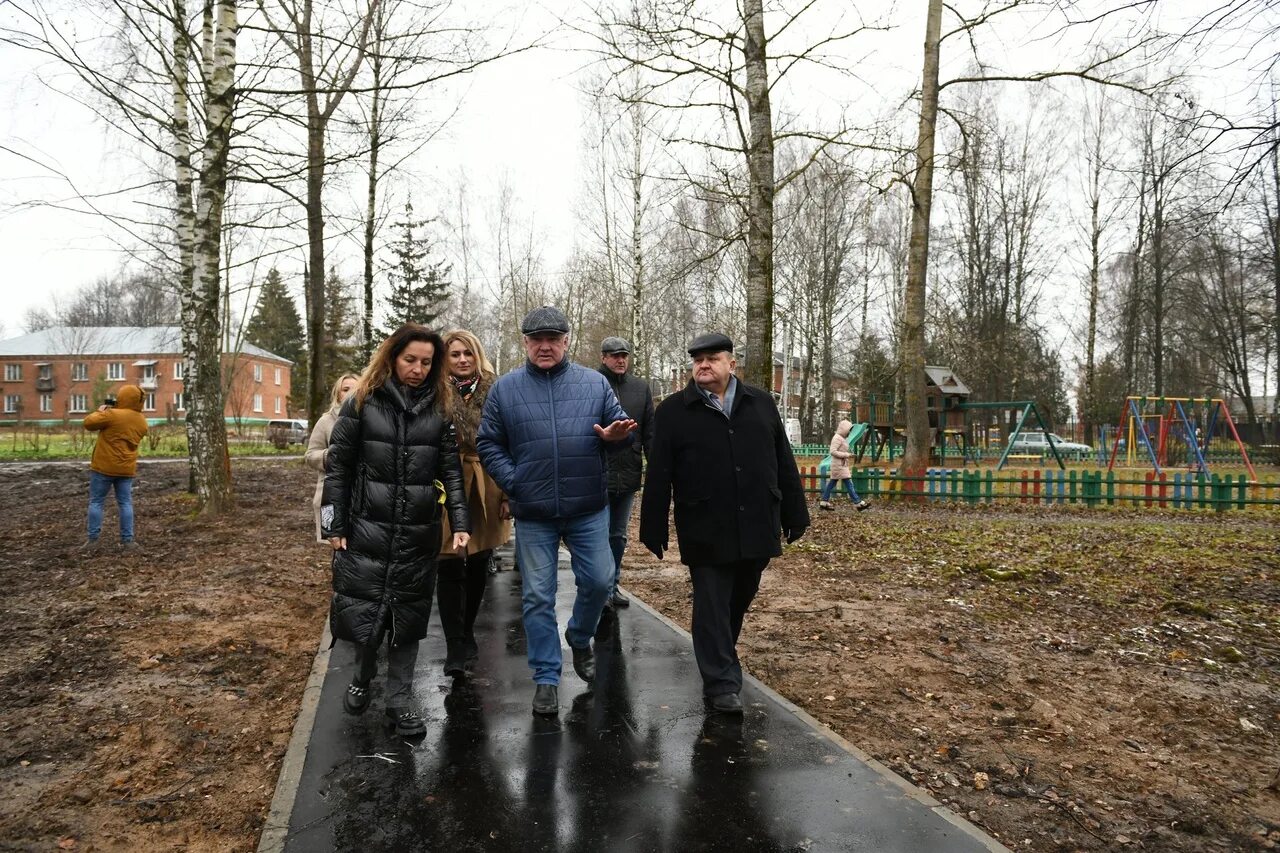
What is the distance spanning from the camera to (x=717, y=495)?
4121mm

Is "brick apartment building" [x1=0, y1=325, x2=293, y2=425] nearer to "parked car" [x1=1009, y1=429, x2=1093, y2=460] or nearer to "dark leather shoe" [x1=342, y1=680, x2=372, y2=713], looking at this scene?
"parked car" [x1=1009, y1=429, x2=1093, y2=460]

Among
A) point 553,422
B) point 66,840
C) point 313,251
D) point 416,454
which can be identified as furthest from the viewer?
point 313,251

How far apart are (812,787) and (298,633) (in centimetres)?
420

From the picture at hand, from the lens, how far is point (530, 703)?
429 cm

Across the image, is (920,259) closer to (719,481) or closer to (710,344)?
(710,344)

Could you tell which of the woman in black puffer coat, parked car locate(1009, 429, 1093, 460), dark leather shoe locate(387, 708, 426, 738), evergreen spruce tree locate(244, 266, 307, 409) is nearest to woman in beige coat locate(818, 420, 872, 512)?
the woman in black puffer coat

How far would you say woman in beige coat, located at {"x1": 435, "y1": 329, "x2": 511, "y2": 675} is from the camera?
463cm

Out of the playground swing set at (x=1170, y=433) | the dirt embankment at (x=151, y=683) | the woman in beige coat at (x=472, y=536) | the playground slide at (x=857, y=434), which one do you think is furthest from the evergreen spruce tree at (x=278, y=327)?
the woman in beige coat at (x=472, y=536)

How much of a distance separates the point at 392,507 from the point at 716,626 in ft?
5.66

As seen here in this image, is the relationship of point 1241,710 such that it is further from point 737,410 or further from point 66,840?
point 66,840

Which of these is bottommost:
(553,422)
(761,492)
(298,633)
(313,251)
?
(298,633)

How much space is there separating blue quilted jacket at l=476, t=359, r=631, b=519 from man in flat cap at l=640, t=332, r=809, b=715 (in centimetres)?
30

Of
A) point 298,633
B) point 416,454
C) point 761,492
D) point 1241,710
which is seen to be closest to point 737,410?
point 761,492

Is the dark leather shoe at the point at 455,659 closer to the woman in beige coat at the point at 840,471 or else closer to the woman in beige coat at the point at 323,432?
the woman in beige coat at the point at 323,432
